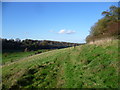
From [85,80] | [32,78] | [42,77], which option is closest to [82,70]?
[85,80]

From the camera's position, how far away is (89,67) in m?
10.7

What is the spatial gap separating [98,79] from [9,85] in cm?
706

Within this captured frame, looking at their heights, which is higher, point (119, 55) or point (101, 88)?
point (119, 55)

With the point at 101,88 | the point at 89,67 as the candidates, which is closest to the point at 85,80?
the point at 101,88

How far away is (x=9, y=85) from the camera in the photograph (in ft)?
33.7

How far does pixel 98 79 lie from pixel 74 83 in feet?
5.41

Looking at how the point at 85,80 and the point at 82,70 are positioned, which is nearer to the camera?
the point at 85,80

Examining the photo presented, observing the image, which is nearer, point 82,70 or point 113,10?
point 82,70

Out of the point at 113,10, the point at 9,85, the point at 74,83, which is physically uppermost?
the point at 113,10

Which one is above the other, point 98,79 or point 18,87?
point 98,79

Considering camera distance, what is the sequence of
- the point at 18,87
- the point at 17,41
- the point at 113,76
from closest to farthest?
the point at 113,76, the point at 18,87, the point at 17,41

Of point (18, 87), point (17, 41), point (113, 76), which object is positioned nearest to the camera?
point (113, 76)

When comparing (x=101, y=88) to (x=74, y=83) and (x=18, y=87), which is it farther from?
(x=18, y=87)

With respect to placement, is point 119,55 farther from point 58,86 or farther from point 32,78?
point 32,78
